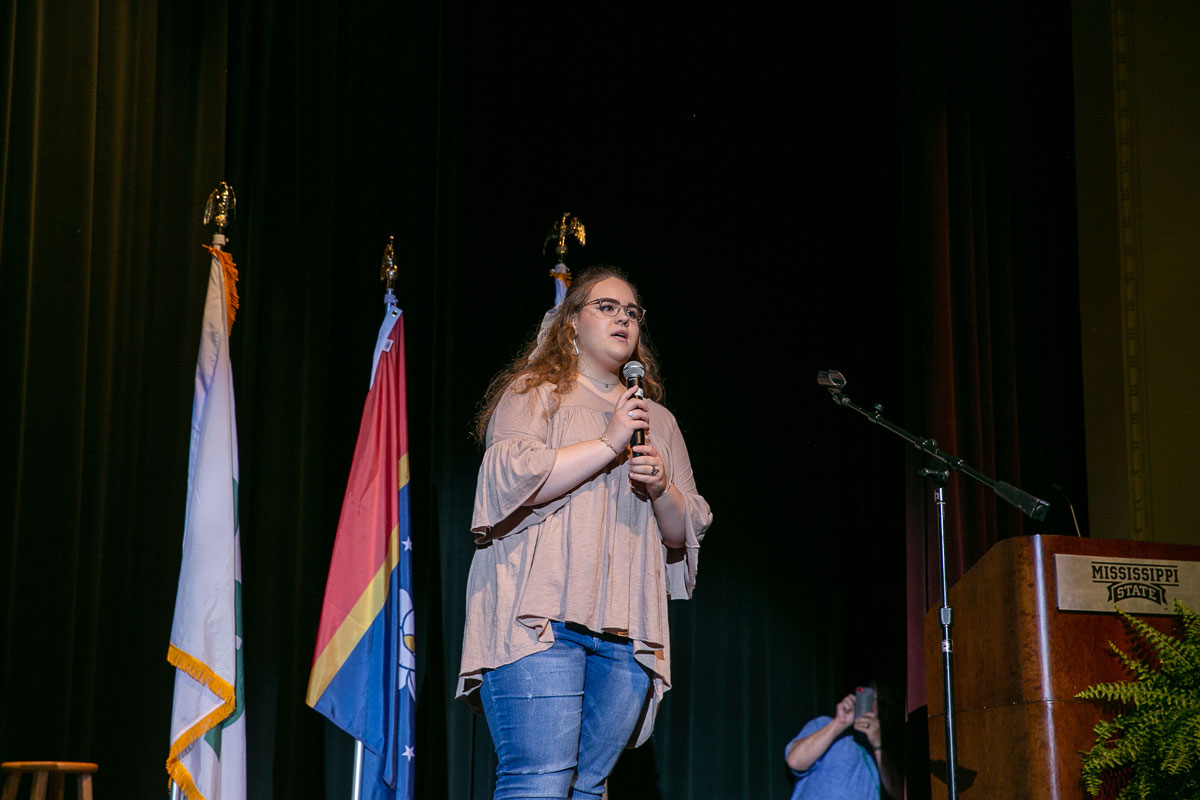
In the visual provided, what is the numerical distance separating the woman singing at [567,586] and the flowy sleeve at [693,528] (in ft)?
0.10

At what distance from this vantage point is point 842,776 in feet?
13.5

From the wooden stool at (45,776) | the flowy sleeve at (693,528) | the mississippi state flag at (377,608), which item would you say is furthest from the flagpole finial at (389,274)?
the wooden stool at (45,776)

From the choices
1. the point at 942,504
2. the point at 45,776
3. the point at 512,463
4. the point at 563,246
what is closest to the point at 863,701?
the point at 942,504

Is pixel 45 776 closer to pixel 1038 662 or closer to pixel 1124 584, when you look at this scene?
pixel 1038 662

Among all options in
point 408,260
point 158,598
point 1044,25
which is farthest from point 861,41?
point 158,598

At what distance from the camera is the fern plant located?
2.38 meters

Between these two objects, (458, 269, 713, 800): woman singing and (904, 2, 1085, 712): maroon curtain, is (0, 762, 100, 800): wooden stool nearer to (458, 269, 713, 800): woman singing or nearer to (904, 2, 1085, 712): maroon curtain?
(458, 269, 713, 800): woman singing

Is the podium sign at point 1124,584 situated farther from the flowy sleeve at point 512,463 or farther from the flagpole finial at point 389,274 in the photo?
the flagpole finial at point 389,274

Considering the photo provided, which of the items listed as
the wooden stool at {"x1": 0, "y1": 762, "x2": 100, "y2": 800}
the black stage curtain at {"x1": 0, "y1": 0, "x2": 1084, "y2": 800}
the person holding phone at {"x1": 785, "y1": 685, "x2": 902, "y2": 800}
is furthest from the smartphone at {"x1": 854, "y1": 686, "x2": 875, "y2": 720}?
the wooden stool at {"x1": 0, "y1": 762, "x2": 100, "y2": 800}

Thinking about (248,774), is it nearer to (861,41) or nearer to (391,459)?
(391,459)

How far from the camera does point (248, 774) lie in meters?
3.47

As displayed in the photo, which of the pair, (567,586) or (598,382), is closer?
(567,586)

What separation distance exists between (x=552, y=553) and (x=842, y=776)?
2.27 meters

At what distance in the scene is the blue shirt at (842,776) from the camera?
4.07 meters
